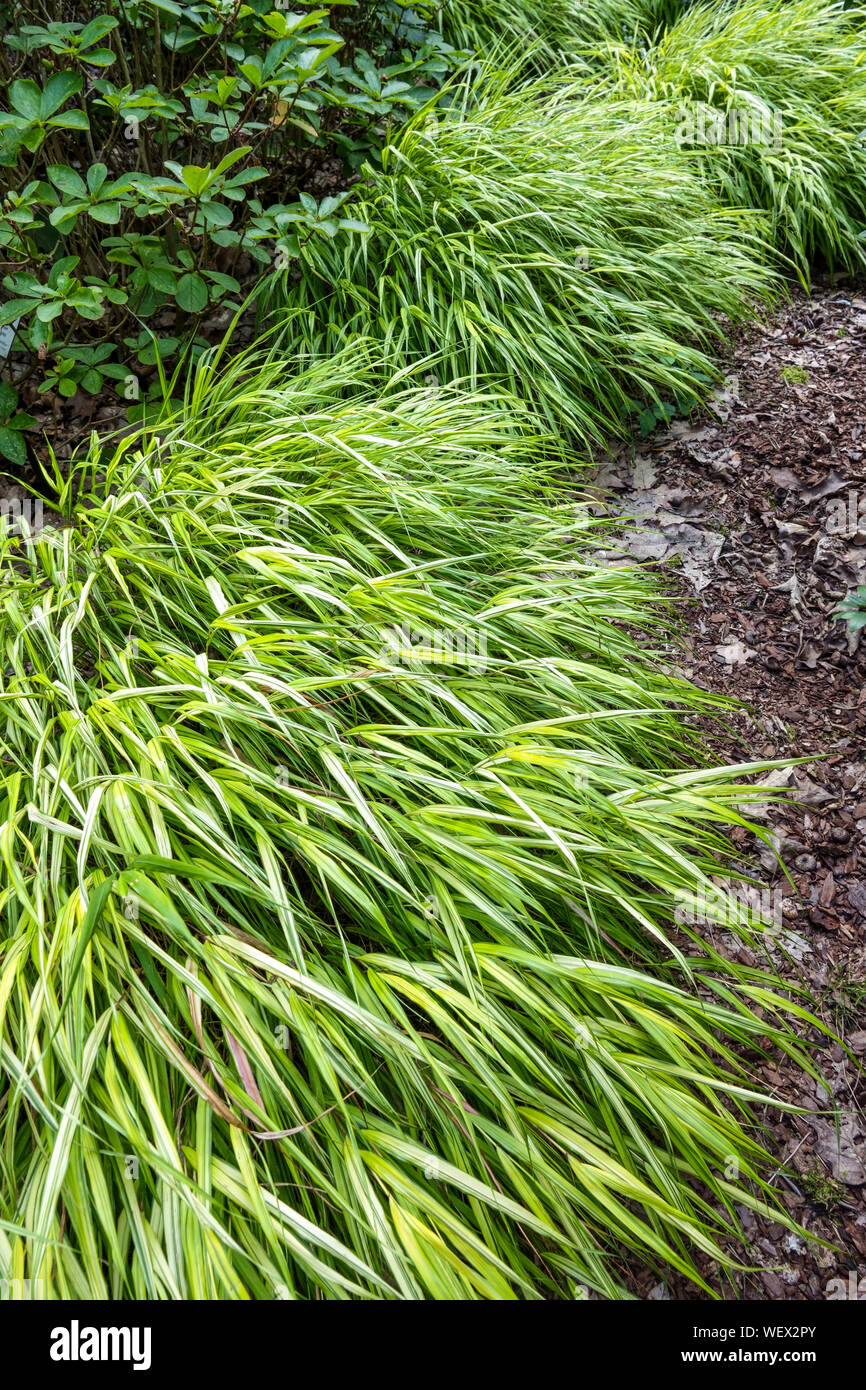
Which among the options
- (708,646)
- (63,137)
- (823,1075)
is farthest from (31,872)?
(63,137)

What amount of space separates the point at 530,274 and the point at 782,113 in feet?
5.82

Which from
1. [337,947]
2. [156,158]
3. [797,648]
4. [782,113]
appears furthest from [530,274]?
[337,947]

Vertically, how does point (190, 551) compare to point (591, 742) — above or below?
above

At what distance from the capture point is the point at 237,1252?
1036 millimetres

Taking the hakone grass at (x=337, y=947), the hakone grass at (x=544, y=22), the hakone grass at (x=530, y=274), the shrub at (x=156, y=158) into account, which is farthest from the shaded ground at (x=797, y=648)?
the hakone grass at (x=544, y=22)

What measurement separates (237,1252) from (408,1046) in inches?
12.1

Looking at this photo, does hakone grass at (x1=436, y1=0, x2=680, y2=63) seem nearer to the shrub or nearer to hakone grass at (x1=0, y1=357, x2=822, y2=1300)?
the shrub

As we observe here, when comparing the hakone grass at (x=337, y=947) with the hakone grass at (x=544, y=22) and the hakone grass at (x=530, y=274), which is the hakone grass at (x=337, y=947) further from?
the hakone grass at (x=544, y=22)

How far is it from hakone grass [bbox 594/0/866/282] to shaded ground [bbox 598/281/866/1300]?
0.30 m

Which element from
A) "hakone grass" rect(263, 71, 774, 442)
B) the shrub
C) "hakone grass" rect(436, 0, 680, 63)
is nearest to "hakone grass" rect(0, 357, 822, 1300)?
the shrub

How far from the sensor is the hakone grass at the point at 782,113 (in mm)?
3432

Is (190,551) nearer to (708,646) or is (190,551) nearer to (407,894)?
(407,894)

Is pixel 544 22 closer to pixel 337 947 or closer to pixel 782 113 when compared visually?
pixel 782 113
